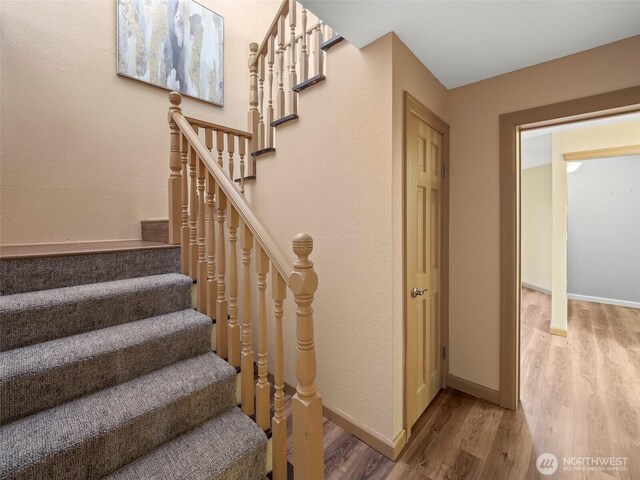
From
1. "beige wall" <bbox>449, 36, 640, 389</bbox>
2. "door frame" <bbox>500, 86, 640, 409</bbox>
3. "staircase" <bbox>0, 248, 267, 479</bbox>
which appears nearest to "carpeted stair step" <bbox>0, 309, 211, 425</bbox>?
"staircase" <bbox>0, 248, 267, 479</bbox>

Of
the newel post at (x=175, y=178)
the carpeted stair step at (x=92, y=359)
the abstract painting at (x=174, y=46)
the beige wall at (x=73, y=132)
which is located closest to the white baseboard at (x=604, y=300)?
the carpeted stair step at (x=92, y=359)

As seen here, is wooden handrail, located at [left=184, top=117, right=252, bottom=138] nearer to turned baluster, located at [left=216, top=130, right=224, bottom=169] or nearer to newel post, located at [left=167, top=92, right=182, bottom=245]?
turned baluster, located at [left=216, top=130, right=224, bottom=169]

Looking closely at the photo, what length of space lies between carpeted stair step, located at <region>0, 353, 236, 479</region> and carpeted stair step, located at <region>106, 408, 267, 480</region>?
0.03 meters

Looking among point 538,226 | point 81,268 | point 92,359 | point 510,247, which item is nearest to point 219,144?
point 81,268

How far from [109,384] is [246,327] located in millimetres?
603

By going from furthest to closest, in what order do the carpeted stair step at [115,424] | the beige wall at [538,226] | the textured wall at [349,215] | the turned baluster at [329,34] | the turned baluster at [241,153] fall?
1. the beige wall at [538,226]
2. the turned baluster at [241,153]
3. the turned baluster at [329,34]
4. the textured wall at [349,215]
5. the carpeted stair step at [115,424]

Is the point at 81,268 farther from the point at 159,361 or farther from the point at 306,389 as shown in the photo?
the point at 306,389

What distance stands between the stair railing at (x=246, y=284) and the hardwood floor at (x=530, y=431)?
1.99 ft

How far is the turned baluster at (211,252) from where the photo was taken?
4.87ft

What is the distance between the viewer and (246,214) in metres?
1.21

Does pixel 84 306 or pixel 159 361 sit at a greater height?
pixel 84 306

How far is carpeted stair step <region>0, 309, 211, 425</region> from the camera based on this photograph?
39.1 inches

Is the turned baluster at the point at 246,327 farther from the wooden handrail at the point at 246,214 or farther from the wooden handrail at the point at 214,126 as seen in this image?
the wooden handrail at the point at 214,126
